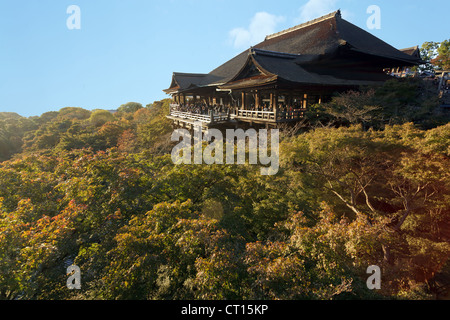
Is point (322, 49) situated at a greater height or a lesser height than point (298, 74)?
greater

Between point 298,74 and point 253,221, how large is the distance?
1277 cm

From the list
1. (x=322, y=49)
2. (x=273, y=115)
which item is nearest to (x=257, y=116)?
(x=273, y=115)

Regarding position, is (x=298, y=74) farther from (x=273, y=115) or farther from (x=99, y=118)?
(x=99, y=118)

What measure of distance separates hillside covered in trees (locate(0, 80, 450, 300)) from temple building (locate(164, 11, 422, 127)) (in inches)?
119

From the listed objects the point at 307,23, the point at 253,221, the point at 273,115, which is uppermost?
the point at 307,23

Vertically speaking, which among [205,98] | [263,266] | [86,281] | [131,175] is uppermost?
[205,98]

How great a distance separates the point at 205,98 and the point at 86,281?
26.7m

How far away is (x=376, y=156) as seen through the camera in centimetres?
938

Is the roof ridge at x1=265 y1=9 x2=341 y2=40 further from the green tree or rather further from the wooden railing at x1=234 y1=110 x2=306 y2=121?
the green tree

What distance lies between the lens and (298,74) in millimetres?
16531

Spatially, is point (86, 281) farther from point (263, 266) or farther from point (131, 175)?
point (263, 266)

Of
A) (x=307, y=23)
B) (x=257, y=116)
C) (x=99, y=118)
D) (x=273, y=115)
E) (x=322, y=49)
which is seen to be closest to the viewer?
(x=273, y=115)
